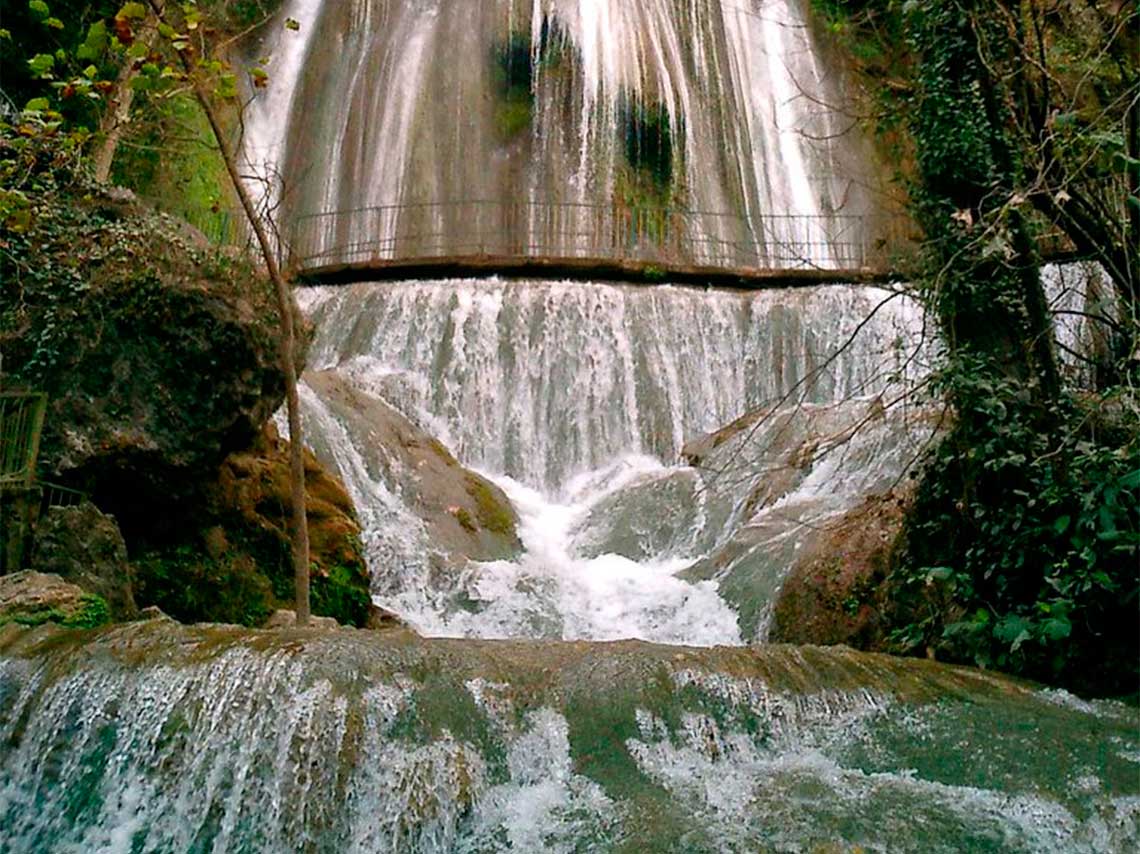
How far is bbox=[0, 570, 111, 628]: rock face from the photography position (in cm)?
554

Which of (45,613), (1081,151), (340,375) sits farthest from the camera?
(340,375)

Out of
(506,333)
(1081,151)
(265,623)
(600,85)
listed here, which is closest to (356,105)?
(600,85)

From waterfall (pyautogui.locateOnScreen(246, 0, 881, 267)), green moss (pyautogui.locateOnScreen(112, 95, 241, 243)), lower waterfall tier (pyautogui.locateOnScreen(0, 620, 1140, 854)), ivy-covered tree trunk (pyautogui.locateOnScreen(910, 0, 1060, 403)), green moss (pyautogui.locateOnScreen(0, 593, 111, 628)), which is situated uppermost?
waterfall (pyautogui.locateOnScreen(246, 0, 881, 267))

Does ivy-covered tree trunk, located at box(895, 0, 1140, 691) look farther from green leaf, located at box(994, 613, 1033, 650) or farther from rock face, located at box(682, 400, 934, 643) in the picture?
rock face, located at box(682, 400, 934, 643)

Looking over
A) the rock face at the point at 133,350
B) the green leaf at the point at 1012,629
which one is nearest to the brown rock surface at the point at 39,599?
the rock face at the point at 133,350

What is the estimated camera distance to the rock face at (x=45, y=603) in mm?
5543

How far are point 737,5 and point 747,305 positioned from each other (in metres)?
7.75

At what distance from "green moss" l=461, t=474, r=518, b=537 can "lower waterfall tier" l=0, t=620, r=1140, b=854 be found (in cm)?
537

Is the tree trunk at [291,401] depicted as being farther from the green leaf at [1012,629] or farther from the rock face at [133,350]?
the green leaf at [1012,629]

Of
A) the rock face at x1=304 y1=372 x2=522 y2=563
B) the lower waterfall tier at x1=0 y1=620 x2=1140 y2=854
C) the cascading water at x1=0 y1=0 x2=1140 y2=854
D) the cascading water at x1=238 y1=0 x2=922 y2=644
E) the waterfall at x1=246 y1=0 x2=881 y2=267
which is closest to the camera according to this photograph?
the lower waterfall tier at x1=0 y1=620 x2=1140 y2=854

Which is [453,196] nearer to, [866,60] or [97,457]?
[866,60]

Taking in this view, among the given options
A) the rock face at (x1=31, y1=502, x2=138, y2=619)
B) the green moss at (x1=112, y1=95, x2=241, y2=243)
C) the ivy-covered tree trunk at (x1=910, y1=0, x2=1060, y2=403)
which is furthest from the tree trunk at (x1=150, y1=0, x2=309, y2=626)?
the green moss at (x1=112, y1=95, x2=241, y2=243)

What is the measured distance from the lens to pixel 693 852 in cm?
413

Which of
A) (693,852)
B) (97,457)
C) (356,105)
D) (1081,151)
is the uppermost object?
(356,105)
